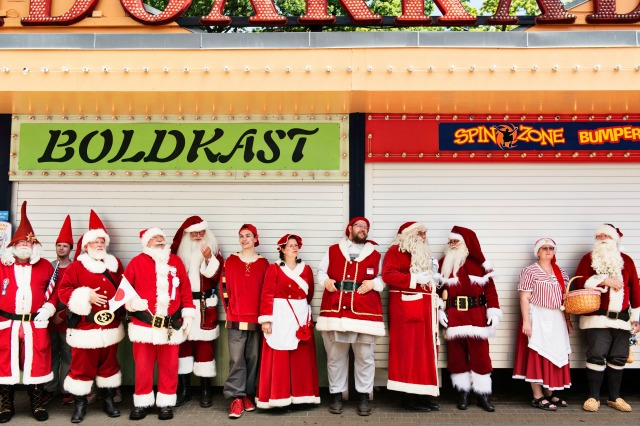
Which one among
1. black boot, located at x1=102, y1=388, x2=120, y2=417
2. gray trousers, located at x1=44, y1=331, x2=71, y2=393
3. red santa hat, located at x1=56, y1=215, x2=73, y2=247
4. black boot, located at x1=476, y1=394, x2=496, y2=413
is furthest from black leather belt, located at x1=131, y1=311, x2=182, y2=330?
black boot, located at x1=476, y1=394, x2=496, y2=413

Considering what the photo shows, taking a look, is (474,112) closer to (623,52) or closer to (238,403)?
(623,52)

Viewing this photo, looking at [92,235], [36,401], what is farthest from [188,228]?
[36,401]

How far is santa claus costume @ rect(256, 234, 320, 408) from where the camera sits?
5578mm

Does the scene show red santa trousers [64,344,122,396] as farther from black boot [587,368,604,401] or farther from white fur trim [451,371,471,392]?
black boot [587,368,604,401]

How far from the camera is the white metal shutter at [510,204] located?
20.9ft

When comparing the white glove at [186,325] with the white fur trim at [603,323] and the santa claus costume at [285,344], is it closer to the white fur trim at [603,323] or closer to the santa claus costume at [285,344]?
the santa claus costume at [285,344]

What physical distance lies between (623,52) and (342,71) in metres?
2.90

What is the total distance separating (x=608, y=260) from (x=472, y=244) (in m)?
1.46

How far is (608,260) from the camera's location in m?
5.87

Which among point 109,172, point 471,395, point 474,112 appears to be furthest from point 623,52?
point 109,172

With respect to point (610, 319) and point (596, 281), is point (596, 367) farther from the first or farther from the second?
point (596, 281)

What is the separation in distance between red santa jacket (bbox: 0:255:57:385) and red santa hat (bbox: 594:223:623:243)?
5903 millimetres

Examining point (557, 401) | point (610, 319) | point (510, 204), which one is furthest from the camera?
point (510, 204)

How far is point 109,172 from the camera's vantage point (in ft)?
21.2
